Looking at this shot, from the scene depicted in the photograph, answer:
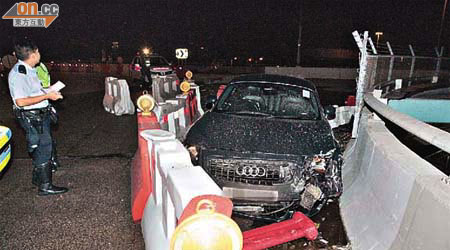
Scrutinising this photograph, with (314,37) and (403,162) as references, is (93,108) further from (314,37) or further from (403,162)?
(314,37)

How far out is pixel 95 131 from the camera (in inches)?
340

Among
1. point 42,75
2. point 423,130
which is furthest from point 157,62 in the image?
point 423,130

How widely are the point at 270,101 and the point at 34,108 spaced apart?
3.36 meters

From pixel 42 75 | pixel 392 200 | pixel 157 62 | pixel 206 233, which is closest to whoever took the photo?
pixel 206 233

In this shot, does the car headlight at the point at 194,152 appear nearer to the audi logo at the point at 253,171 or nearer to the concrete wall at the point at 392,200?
the audi logo at the point at 253,171

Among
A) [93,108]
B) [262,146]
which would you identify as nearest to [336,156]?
[262,146]

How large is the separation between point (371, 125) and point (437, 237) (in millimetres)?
2546

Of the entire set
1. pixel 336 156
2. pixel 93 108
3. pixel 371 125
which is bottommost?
pixel 93 108

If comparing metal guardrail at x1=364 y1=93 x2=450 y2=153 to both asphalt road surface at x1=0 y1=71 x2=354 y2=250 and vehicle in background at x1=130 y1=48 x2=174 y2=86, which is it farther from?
vehicle in background at x1=130 y1=48 x2=174 y2=86

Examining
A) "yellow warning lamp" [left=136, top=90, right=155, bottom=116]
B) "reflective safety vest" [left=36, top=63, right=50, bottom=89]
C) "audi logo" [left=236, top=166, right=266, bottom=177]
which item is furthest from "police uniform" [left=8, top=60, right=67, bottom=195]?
"audi logo" [left=236, top=166, right=266, bottom=177]

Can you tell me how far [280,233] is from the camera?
3430 millimetres

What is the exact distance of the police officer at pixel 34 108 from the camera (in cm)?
431

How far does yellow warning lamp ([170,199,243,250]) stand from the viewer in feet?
4.85

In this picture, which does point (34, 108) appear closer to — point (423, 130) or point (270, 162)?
point (270, 162)
